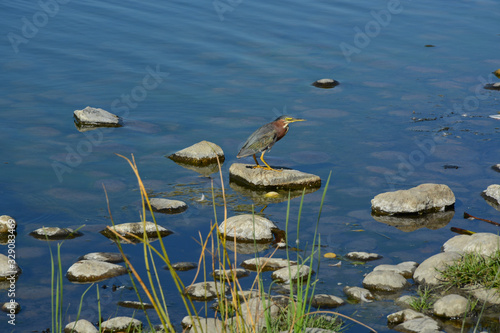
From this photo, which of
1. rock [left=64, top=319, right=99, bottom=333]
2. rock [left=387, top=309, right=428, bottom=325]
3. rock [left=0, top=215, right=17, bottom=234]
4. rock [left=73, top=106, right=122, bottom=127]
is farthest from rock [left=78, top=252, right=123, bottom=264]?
rock [left=73, top=106, right=122, bottom=127]

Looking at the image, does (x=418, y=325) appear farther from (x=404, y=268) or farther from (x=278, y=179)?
(x=278, y=179)

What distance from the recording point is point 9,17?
16750 mm

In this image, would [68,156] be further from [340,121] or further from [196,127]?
[340,121]

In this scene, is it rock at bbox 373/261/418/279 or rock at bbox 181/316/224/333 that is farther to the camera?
rock at bbox 373/261/418/279

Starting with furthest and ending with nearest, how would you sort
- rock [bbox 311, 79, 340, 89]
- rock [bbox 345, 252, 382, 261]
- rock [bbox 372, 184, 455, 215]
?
rock [bbox 311, 79, 340, 89], rock [bbox 372, 184, 455, 215], rock [bbox 345, 252, 382, 261]

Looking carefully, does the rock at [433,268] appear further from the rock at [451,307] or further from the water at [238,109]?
the water at [238,109]

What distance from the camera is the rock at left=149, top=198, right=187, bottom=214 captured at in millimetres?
8148

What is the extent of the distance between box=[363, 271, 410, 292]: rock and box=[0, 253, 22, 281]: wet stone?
329cm

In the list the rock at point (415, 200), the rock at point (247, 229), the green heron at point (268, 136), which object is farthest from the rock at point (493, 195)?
the rock at point (247, 229)

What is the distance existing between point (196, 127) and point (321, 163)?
7.77 ft

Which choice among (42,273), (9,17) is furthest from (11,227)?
(9,17)

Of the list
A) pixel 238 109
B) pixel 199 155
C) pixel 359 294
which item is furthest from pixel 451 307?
pixel 238 109

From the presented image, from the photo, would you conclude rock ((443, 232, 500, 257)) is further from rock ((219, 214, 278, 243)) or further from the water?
rock ((219, 214, 278, 243))

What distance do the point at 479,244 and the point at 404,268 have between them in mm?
725
